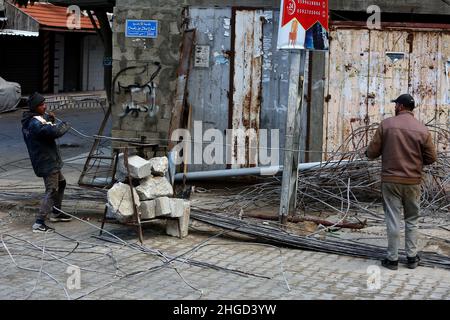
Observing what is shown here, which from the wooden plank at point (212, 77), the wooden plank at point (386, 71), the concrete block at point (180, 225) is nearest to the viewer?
the concrete block at point (180, 225)

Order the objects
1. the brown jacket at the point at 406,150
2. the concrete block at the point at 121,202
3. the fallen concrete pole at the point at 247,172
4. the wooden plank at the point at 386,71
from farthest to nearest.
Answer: the wooden plank at the point at 386,71 → the fallen concrete pole at the point at 247,172 → the concrete block at the point at 121,202 → the brown jacket at the point at 406,150

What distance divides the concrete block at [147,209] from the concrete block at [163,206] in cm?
5

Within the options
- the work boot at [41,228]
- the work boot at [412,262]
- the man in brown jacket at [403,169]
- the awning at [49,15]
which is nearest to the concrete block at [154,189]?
the work boot at [41,228]

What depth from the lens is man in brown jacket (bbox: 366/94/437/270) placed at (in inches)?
274

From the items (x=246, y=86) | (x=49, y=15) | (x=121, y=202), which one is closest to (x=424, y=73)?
(x=246, y=86)

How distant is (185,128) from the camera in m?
10.7

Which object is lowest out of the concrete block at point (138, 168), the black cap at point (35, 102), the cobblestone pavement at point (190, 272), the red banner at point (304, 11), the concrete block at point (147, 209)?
the cobblestone pavement at point (190, 272)

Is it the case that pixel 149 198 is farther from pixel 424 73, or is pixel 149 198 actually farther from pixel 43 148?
pixel 424 73

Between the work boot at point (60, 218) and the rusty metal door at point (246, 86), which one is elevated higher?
the rusty metal door at point (246, 86)

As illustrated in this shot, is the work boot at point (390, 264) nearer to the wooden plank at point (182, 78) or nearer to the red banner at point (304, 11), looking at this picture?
the red banner at point (304, 11)

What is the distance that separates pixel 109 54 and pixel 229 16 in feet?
17.7

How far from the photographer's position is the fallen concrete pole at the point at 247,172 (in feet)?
31.5

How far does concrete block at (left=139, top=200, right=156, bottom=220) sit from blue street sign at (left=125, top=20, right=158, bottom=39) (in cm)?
372

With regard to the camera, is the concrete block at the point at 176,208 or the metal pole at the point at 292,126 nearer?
the concrete block at the point at 176,208
